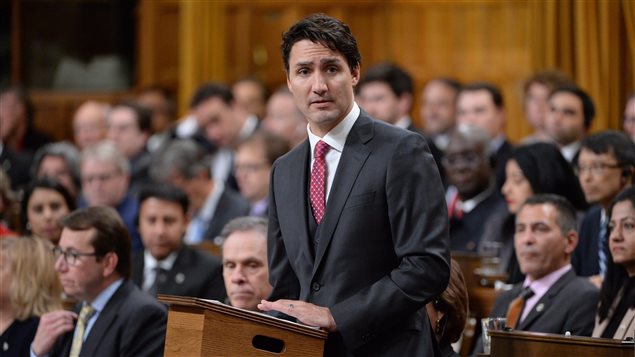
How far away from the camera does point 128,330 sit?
4.92m

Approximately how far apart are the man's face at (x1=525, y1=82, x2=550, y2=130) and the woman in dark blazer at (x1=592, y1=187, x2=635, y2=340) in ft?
9.53

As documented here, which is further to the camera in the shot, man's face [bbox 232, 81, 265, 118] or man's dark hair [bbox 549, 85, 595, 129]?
man's face [bbox 232, 81, 265, 118]

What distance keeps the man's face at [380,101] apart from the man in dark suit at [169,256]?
156 cm

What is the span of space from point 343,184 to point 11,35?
9.64 meters

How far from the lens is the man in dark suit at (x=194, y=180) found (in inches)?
317

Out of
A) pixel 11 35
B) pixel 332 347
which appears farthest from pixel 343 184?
pixel 11 35

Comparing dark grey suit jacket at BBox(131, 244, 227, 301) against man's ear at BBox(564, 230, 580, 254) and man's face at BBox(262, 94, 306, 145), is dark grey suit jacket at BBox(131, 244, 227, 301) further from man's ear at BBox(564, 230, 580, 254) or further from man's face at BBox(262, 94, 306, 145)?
man's face at BBox(262, 94, 306, 145)

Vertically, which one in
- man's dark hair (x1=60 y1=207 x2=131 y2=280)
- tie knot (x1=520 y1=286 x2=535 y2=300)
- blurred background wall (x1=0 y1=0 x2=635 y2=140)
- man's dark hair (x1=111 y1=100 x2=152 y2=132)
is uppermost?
blurred background wall (x1=0 y1=0 x2=635 y2=140)

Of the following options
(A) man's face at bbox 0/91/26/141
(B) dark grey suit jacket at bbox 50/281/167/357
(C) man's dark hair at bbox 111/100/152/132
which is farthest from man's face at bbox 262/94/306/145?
(B) dark grey suit jacket at bbox 50/281/167/357

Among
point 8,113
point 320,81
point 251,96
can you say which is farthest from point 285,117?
point 320,81

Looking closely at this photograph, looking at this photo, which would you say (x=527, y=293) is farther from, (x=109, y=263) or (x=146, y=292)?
(x=109, y=263)

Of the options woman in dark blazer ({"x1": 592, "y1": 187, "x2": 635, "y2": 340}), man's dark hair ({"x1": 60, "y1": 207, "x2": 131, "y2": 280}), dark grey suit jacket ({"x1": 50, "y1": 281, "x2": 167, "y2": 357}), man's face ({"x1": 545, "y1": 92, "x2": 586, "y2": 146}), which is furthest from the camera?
man's face ({"x1": 545, "y1": 92, "x2": 586, "y2": 146})

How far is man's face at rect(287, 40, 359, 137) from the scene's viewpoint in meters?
3.38

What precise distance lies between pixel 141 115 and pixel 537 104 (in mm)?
3164
